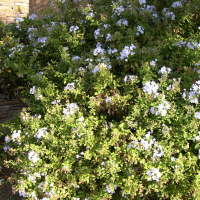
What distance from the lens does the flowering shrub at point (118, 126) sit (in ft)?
6.88

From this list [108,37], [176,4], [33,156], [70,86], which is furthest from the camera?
[176,4]

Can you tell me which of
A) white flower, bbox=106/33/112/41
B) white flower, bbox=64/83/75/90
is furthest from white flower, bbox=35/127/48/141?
white flower, bbox=106/33/112/41

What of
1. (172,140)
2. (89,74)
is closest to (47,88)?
(89,74)

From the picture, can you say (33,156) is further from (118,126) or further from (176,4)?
(176,4)

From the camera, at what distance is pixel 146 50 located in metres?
2.79

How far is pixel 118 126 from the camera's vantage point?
7.84 ft

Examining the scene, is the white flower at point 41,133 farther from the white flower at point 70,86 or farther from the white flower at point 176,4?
the white flower at point 176,4

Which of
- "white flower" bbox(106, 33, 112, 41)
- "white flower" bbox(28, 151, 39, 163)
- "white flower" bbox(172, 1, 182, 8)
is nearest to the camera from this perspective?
"white flower" bbox(28, 151, 39, 163)

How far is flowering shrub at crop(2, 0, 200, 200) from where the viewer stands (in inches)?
82.5

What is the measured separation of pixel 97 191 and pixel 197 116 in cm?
127

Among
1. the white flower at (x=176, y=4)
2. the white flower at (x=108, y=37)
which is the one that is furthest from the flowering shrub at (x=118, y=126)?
the white flower at (x=176, y=4)

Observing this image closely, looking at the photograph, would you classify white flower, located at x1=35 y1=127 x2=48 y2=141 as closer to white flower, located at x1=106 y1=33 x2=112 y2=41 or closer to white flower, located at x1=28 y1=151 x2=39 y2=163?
white flower, located at x1=28 y1=151 x2=39 y2=163

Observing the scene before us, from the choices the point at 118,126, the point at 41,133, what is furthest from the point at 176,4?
the point at 41,133

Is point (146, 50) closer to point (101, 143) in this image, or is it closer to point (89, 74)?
point (89, 74)
